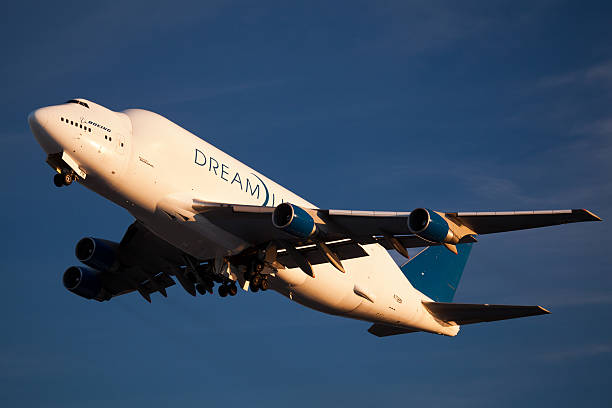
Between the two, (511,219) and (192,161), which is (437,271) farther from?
(192,161)

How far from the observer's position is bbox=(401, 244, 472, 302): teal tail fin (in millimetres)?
44500

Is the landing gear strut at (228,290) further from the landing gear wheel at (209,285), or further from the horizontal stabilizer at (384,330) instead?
the horizontal stabilizer at (384,330)

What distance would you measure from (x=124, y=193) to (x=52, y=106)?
4.06 metres

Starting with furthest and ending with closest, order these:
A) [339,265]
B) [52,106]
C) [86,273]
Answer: [86,273] < [339,265] < [52,106]

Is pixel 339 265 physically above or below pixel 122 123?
below

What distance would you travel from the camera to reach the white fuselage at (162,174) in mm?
29156

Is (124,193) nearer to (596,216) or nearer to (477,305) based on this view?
(596,216)

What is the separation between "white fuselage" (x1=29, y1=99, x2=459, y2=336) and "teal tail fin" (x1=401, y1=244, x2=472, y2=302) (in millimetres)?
9094

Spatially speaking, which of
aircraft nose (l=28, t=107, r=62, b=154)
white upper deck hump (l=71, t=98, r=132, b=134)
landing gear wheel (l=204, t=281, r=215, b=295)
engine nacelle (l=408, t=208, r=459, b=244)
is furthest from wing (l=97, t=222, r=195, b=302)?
engine nacelle (l=408, t=208, r=459, b=244)

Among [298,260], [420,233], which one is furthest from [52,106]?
[420,233]

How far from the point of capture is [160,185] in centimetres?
3044

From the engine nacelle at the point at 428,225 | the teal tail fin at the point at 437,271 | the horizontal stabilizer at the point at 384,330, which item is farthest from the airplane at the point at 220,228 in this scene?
the teal tail fin at the point at 437,271

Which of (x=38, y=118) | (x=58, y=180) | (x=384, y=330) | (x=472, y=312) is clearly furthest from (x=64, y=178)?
(x=472, y=312)

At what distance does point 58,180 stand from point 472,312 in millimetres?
22460
